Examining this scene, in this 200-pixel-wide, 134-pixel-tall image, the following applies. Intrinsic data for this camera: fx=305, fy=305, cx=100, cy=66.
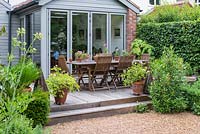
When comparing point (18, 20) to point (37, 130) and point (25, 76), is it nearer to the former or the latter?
point (25, 76)

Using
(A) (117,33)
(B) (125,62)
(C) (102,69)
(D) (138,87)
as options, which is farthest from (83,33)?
(D) (138,87)

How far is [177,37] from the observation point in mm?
11812

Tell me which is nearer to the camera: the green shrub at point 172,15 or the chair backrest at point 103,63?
the chair backrest at point 103,63

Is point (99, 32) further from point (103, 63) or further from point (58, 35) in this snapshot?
point (103, 63)

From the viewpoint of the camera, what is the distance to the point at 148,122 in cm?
657

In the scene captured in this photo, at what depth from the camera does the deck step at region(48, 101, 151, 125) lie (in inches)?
257

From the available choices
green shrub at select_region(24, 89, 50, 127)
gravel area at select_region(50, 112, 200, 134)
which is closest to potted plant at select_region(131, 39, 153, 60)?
gravel area at select_region(50, 112, 200, 134)

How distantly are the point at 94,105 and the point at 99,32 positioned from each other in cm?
551

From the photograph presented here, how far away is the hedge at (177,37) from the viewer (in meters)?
11.2

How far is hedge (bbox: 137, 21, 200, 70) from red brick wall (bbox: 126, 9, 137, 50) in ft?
1.20

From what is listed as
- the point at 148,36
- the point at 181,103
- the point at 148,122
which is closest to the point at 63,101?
the point at 148,122

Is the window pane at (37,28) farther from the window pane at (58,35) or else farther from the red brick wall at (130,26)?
the red brick wall at (130,26)

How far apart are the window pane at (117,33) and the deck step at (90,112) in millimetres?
5355

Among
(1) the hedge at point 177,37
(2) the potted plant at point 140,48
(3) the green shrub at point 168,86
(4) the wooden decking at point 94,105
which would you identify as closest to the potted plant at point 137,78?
(4) the wooden decking at point 94,105
